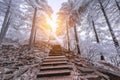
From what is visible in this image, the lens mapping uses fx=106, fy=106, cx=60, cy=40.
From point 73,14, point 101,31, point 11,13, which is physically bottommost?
point 101,31

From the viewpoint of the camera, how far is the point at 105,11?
1177 cm

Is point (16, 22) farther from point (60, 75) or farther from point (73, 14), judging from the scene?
point (60, 75)

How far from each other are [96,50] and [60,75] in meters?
8.29

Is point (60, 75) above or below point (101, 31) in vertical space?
below

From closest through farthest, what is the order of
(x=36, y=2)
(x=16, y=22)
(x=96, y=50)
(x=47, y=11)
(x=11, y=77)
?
(x=11, y=77), (x=96, y=50), (x=36, y=2), (x=47, y=11), (x=16, y=22)

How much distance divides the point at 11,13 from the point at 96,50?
14166 millimetres

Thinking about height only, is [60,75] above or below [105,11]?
below

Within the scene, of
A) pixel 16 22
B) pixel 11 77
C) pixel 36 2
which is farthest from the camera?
pixel 16 22

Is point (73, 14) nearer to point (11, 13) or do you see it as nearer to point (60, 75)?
point (11, 13)

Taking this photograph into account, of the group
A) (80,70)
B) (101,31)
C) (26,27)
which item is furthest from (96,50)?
(26,27)

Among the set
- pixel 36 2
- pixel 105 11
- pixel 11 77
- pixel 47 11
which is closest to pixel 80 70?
pixel 11 77

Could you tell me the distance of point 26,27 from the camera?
2189 centimetres

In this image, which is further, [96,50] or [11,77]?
[96,50]

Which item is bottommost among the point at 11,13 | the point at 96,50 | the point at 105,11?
the point at 96,50
